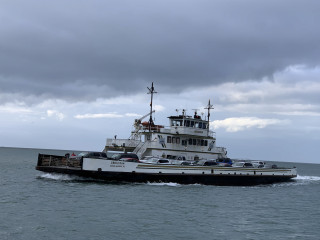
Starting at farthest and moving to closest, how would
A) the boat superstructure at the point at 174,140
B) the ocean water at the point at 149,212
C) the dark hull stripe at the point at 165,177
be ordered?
1. the boat superstructure at the point at 174,140
2. the dark hull stripe at the point at 165,177
3. the ocean water at the point at 149,212

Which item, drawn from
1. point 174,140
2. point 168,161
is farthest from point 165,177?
point 174,140

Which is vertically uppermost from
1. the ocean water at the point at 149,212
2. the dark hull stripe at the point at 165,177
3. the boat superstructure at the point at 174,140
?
the boat superstructure at the point at 174,140

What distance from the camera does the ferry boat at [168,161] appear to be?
39.8 metres

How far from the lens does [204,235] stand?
21.7 metres

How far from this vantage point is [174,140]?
162 ft

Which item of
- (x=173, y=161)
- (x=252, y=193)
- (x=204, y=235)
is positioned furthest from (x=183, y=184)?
(x=204, y=235)

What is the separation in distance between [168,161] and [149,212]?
1587cm

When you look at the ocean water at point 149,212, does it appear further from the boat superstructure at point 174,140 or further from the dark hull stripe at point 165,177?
the boat superstructure at point 174,140

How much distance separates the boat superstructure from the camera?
47.9 meters

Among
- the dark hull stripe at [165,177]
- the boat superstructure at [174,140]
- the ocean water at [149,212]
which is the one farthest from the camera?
the boat superstructure at [174,140]

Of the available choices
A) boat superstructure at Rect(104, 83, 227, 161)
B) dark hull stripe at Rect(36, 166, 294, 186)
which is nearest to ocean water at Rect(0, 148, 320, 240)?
dark hull stripe at Rect(36, 166, 294, 186)

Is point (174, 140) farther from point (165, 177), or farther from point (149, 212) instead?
point (149, 212)

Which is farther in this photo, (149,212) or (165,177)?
(165,177)

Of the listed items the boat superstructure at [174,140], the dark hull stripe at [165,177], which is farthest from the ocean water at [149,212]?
the boat superstructure at [174,140]
